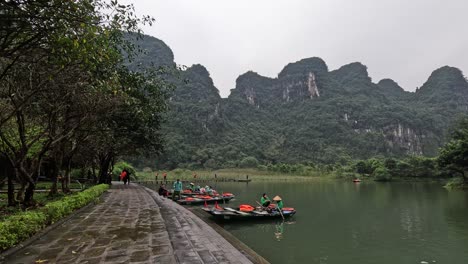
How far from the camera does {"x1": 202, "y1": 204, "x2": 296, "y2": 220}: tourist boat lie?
15625 mm

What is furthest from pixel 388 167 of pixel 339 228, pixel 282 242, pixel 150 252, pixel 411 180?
pixel 150 252

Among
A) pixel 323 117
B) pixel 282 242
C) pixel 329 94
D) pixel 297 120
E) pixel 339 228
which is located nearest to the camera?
pixel 282 242

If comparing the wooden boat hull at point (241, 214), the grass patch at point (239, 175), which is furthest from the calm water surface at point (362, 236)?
the grass patch at point (239, 175)

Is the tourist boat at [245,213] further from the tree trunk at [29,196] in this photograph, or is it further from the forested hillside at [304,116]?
the forested hillside at [304,116]

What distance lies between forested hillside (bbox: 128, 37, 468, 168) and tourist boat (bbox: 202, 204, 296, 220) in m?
66.0

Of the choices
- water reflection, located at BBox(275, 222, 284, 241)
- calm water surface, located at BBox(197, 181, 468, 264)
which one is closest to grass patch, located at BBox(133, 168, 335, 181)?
calm water surface, located at BBox(197, 181, 468, 264)

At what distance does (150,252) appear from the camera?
636cm

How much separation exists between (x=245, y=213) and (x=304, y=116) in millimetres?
125090

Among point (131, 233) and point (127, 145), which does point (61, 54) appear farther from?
point (127, 145)

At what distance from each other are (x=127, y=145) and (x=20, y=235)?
1806 cm

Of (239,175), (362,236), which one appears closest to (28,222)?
(362,236)

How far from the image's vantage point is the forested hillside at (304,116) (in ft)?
325

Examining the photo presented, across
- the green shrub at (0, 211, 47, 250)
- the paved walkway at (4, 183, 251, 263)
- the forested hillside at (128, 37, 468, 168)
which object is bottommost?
the paved walkway at (4, 183, 251, 263)

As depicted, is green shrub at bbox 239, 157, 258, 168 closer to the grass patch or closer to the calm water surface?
the grass patch
